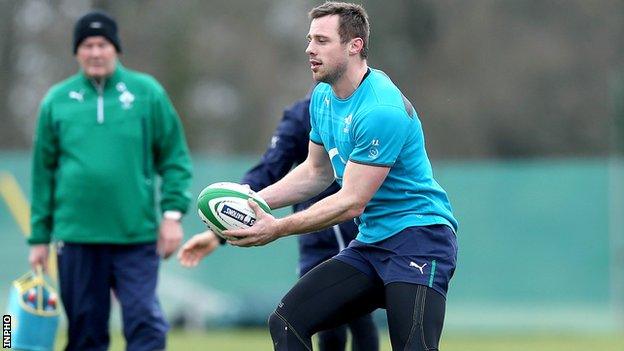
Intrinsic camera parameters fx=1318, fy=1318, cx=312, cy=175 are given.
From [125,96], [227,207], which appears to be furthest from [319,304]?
[125,96]

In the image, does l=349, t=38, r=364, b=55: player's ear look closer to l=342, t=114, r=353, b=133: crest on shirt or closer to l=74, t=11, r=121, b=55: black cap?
l=342, t=114, r=353, b=133: crest on shirt

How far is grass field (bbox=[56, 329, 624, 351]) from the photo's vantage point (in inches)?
513

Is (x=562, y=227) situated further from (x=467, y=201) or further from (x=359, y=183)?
(x=359, y=183)

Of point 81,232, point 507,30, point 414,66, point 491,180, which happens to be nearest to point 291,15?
point 414,66

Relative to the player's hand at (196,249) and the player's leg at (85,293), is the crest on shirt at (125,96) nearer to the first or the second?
the player's leg at (85,293)

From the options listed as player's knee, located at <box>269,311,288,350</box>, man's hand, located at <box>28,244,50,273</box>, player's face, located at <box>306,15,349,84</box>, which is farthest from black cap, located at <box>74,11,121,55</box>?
player's knee, located at <box>269,311,288,350</box>

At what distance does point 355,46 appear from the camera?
6422 millimetres

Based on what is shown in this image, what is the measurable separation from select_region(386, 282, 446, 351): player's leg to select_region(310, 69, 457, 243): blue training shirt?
32 centimetres

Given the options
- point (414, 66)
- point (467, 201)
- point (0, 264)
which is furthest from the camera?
point (414, 66)

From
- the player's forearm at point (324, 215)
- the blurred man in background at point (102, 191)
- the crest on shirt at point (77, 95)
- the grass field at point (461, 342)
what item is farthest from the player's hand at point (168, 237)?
the grass field at point (461, 342)

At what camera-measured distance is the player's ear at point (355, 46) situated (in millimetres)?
6406

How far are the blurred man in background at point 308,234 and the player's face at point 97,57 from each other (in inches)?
43.7

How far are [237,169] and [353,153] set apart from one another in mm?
12680

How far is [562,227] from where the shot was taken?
1955 centimetres
